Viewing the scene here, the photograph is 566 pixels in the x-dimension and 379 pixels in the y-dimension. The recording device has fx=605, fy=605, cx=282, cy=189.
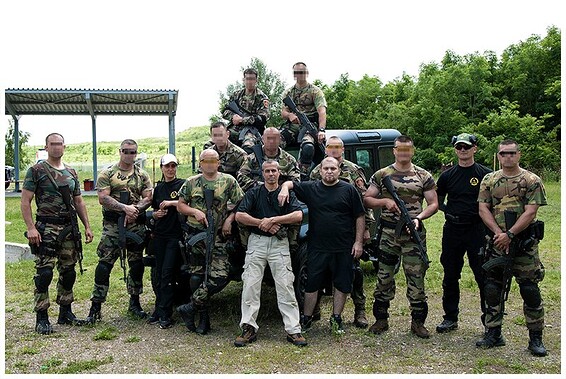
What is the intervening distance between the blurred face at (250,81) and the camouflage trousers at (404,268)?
278 centimetres

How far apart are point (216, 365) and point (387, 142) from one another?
481 cm

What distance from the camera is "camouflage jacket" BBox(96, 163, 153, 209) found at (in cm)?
670

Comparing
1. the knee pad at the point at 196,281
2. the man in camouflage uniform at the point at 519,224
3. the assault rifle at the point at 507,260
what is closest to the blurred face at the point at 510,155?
the man in camouflage uniform at the point at 519,224

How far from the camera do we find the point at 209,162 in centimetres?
620

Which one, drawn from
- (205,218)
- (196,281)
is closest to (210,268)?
(196,281)

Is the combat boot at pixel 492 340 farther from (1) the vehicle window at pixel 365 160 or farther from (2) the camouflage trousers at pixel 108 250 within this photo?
(2) the camouflage trousers at pixel 108 250

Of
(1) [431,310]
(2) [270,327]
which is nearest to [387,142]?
(1) [431,310]

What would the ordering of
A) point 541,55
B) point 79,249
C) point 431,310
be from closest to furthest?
point 79,249 → point 431,310 → point 541,55

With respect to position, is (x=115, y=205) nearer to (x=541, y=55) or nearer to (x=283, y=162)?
(x=283, y=162)

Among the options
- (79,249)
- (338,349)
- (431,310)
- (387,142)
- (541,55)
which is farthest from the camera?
(541,55)

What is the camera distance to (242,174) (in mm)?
6711

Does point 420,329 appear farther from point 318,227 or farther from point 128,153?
point 128,153

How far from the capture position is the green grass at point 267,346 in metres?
5.35

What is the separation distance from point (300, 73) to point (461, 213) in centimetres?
287
